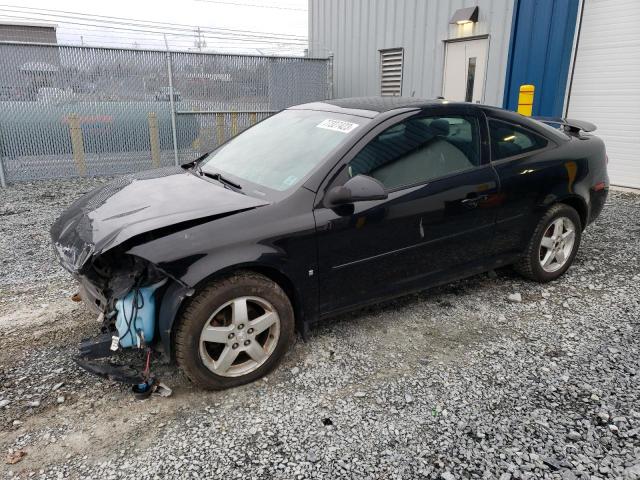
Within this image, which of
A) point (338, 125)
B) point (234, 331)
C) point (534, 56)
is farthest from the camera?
point (534, 56)

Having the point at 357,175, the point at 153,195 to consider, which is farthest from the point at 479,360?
the point at 153,195

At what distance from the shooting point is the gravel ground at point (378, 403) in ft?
7.36

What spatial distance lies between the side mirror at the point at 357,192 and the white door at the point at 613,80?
637 centimetres

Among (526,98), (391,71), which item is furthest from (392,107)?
(391,71)

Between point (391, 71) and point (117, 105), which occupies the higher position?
point (391, 71)

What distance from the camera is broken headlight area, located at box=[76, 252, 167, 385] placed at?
2.56 m

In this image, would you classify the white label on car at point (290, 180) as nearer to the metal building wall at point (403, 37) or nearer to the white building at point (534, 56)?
the white building at point (534, 56)

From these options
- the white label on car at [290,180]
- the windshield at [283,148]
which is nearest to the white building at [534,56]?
the windshield at [283,148]

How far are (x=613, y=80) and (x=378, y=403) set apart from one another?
7.04m

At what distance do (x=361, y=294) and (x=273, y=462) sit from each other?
1215 mm

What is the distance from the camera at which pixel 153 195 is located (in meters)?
3.05

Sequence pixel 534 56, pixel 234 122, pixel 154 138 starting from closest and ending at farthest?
pixel 534 56 → pixel 154 138 → pixel 234 122

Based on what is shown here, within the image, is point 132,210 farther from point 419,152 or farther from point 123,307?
point 419,152

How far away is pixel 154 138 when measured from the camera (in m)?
8.86
